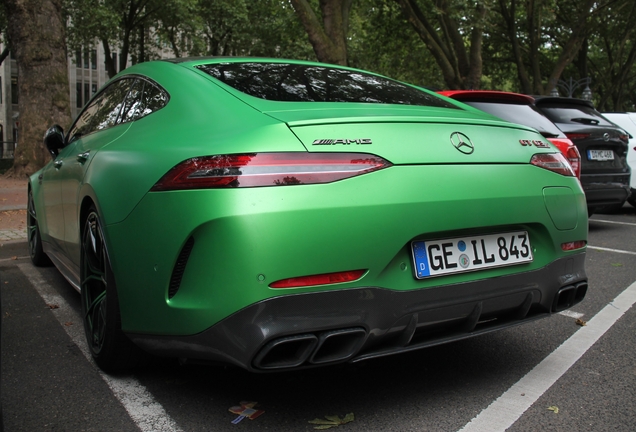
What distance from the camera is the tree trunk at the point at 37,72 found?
41.6ft

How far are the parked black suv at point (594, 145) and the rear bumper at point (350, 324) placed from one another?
228 inches

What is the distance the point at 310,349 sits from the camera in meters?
2.46

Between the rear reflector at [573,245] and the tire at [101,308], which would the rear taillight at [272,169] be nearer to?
the tire at [101,308]

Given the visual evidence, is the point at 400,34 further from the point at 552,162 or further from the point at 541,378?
the point at 541,378

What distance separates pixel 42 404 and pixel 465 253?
6.15 feet

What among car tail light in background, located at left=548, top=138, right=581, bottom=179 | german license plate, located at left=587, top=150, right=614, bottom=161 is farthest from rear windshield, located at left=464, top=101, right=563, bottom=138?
german license plate, located at left=587, top=150, right=614, bottom=161

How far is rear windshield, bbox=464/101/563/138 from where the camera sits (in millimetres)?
6711

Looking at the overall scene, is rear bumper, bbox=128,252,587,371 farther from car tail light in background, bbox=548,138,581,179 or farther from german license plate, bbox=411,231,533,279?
car tail light in background, bbox=548,138,581,179

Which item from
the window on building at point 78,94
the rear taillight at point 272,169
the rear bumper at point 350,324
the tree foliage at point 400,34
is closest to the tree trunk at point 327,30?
the tree foliage at point 400,34

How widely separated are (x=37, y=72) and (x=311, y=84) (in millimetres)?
11185

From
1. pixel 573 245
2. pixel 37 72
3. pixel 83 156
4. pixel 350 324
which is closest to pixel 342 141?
pixel 350 324

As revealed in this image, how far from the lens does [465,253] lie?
2771mm

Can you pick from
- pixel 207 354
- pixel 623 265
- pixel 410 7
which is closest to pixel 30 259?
pixel 207 354

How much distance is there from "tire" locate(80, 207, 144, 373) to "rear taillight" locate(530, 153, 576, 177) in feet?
6.26
